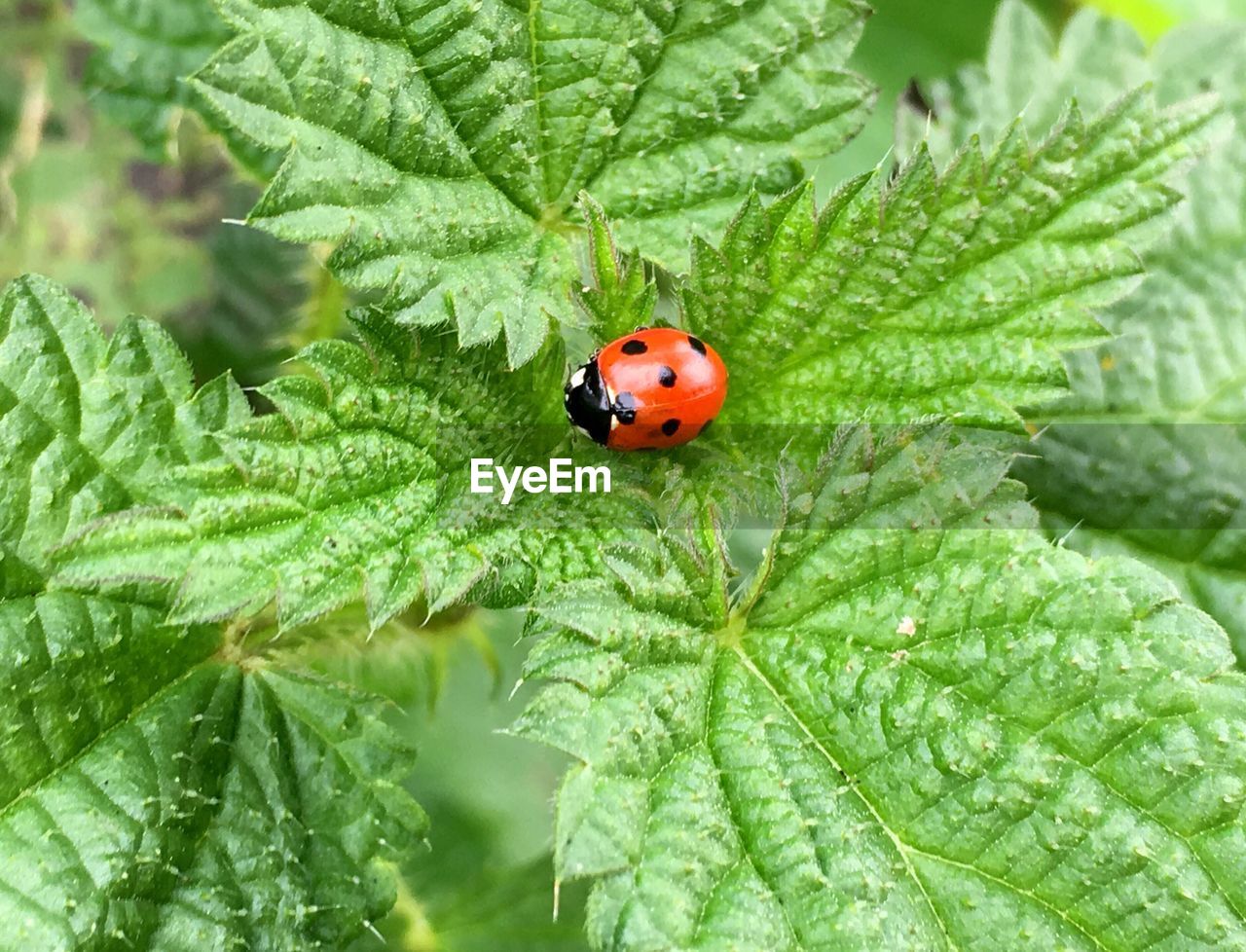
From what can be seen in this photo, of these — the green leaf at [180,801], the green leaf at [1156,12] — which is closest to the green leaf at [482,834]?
the green leaf at [180,801]

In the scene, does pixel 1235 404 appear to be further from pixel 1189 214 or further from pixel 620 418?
pixel 620 418

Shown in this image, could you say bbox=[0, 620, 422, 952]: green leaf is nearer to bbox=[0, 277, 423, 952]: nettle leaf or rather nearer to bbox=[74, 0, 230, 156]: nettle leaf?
bbox=[0, 277, 423, 952]: nettle leaf

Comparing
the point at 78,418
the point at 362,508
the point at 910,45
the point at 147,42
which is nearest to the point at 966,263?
the point at 362,508

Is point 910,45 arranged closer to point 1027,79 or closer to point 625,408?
point 1027,79

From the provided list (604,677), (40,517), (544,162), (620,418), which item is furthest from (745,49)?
(40,517)

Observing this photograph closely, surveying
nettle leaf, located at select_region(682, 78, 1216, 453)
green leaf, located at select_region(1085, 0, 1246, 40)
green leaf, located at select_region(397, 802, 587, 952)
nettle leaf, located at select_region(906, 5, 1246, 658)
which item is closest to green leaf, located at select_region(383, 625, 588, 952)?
green leaf, located at select_region(397, 802, 587, 952)
